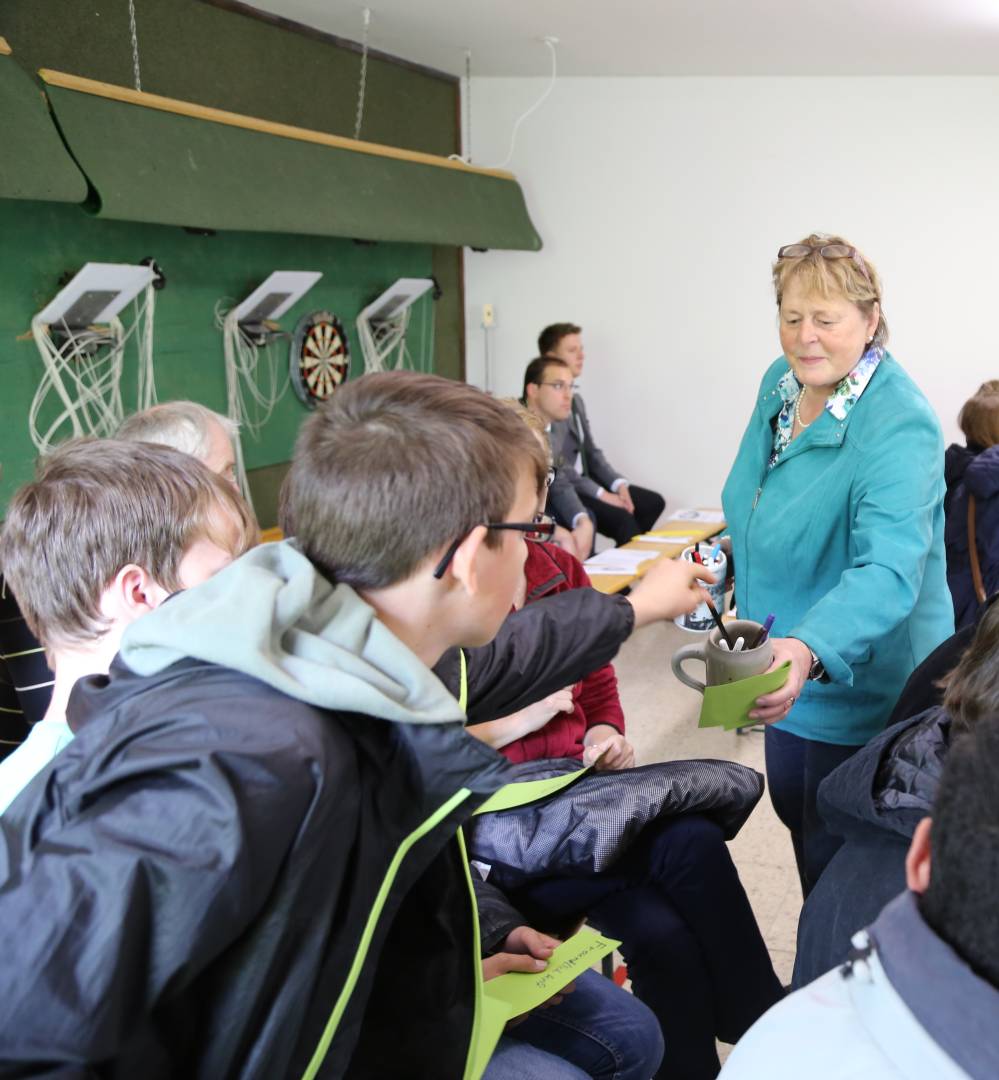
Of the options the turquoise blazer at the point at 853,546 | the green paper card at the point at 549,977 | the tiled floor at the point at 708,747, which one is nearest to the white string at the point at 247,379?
the tiled floor at the point at 708,747

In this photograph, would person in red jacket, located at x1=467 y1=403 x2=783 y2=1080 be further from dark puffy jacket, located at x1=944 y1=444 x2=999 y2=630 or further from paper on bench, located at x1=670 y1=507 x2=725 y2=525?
paper on bench, located at x1=670 y1=507 x2=725 y2=525

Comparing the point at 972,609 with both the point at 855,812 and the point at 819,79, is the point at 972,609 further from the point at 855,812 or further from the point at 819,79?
the point at 819,79

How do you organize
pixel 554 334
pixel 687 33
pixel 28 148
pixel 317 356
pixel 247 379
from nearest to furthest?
pixel 28 148
pixel 687 33
pixel 247 379
pixel 317 356
pixel 554 334

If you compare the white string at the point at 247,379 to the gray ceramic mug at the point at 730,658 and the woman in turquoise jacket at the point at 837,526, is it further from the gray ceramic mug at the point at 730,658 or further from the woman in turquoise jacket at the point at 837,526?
the gray ceramic mug at the point at 730,658

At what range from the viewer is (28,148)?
3.07 metres

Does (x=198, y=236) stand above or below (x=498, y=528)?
above

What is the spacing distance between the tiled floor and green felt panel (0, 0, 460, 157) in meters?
2.85

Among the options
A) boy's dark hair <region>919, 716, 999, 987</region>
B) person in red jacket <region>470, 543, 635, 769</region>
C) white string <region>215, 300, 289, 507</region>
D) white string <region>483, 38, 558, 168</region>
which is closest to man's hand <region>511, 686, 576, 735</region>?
person in red jacket <region>470, 543, 635, 769</region>

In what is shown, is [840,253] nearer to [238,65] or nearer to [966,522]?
[966,522]

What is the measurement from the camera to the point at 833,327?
185cm

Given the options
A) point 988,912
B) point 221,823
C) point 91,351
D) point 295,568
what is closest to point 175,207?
point 91,351

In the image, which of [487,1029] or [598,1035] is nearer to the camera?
[487,1029]

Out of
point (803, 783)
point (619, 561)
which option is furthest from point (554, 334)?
point (803, 783)

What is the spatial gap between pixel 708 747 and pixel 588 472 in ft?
8.35
